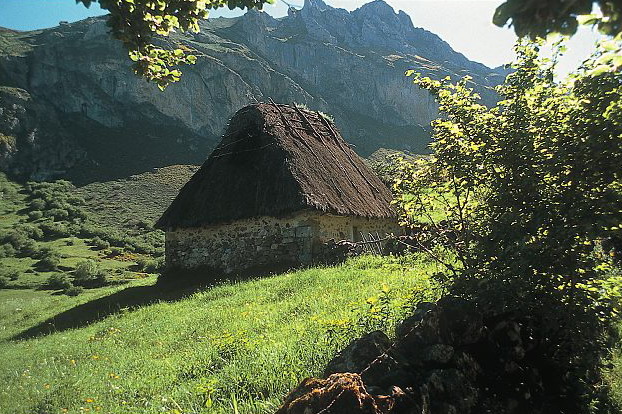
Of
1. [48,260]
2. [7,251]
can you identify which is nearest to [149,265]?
[48,260]

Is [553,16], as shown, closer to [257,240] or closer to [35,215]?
[257,240]

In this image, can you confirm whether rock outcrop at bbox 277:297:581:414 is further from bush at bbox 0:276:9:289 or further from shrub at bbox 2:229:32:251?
shrub at bbox 2:229:32:251

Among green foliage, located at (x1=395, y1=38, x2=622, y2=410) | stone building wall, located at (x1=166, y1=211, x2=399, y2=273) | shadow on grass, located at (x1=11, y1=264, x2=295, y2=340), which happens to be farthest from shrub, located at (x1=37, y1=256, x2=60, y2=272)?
green foliage, located at (x1=395, y1=38, x2=622, y2=410)

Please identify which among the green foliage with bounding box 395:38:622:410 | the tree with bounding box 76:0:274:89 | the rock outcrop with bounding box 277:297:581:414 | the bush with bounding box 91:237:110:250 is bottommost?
the bush with bounding box 91:237:110:250

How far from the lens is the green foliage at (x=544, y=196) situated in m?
3.43

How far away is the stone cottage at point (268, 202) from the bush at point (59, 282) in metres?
12.5

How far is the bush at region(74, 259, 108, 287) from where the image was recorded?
87.0 feet

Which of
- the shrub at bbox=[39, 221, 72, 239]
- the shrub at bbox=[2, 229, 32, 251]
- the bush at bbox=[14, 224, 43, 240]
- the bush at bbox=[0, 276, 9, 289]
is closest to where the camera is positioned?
the bush at bbox=[0, 276, 9, 289]

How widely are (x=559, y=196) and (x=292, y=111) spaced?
1645 centimetres

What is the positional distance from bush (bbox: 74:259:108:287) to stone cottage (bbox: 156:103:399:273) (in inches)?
508

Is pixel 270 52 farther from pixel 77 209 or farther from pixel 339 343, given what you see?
pixel 339 343

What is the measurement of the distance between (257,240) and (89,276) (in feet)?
57.9

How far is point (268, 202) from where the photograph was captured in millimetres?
14273

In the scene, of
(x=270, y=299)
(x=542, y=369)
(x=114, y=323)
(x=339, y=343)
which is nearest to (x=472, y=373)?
(x=542, y=369)
